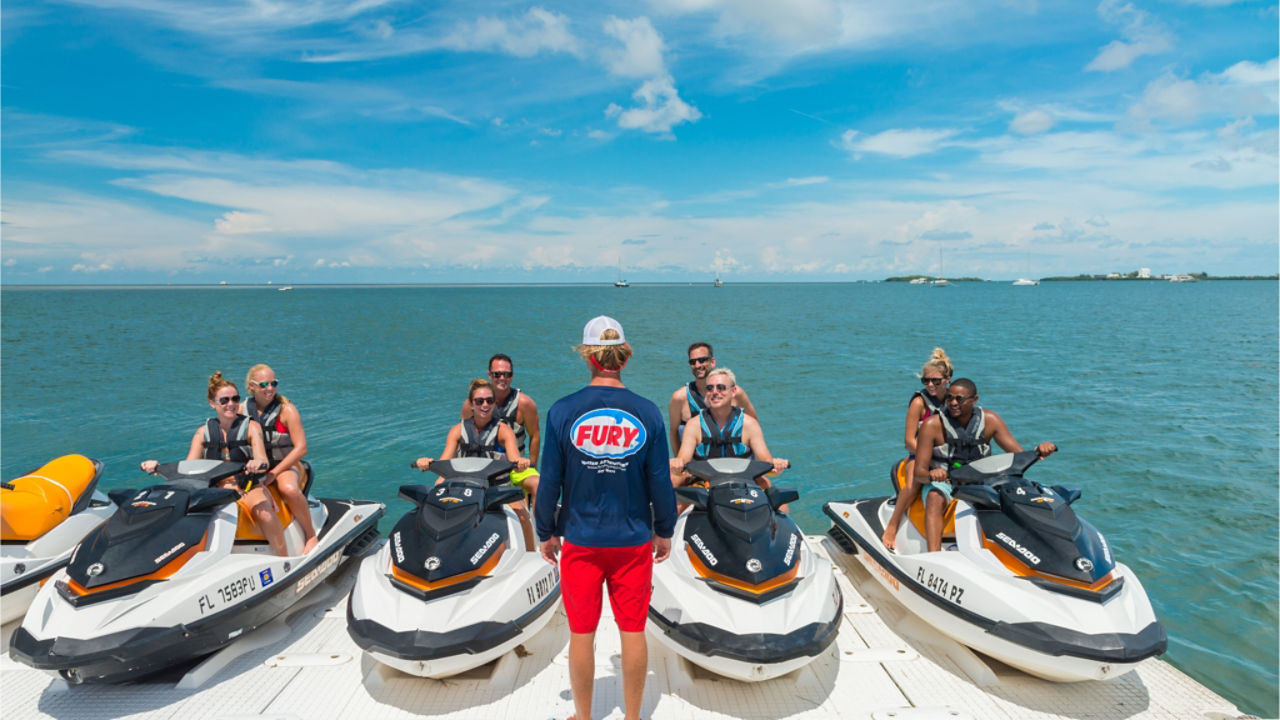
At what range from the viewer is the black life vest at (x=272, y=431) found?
16.2 ft

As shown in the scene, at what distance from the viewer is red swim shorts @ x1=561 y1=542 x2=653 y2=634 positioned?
111 inches

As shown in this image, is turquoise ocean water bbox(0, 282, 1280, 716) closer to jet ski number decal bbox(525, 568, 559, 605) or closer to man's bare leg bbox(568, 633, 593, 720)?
jet ski number decal bbox(525, 568, 559, 605)

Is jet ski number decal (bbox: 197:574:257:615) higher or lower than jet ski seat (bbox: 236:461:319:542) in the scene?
lower

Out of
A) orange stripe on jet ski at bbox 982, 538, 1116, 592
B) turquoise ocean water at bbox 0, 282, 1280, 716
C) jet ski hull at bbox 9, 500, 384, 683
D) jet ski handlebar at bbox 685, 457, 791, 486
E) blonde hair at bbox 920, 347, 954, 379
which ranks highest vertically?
blonde hair at bbox 920, 347, 954, 379

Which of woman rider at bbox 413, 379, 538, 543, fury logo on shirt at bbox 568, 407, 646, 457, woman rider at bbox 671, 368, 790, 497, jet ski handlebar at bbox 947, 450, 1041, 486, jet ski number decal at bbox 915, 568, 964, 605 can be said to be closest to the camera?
fury logo on shirt at bbox 568, 407, 646, 457

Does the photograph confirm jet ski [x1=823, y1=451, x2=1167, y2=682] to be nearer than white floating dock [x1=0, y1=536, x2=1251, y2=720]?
Yes

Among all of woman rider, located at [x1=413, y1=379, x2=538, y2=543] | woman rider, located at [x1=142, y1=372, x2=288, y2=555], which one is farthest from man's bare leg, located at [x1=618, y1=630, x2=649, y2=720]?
woman rider, located at [x1=142, y1=372, x2=288, y2=555]

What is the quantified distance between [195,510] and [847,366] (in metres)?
20.7

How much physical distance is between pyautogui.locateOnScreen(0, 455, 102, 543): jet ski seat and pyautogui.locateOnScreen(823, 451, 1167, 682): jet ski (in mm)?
5708

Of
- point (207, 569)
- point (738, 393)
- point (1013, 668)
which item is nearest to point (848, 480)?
point (738, 393)

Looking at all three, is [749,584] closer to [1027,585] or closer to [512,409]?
[1027,585]

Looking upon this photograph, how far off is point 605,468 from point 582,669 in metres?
0.93

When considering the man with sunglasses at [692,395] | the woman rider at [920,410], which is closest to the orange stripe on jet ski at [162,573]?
the man with sunglasses at [692,395]

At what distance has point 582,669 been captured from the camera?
2.92 metres
